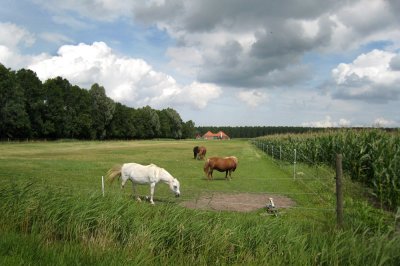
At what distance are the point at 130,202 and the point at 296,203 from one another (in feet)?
23.4

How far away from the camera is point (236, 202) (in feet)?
42.7

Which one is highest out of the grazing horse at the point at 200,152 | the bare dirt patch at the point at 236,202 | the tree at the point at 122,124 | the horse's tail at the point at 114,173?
the tree at the point at 122,124

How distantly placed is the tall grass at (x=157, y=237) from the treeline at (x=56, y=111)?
60028 mm

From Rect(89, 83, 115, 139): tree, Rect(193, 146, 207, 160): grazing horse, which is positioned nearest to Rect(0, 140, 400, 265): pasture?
Rect(193, 146, 207, 160): grazing horse

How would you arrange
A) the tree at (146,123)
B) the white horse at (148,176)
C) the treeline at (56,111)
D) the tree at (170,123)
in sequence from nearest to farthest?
the white horse at (148,176) < the treeline at (56,111) < the tree at (146,123) < the tree at (170,123)

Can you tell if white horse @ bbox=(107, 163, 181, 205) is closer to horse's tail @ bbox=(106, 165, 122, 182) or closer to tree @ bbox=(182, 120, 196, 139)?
horse's tail @ bbox=(106, 165, 122, 182)

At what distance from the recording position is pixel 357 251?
5.49 m

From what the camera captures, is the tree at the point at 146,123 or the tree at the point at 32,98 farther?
the tree at the point at 146,123

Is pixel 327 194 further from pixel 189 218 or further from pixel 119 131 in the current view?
pixel 119 131

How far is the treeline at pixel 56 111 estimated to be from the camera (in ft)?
202

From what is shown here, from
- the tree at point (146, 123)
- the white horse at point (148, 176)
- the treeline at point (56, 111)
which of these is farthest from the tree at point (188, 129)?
the white horse at point (148, 176)

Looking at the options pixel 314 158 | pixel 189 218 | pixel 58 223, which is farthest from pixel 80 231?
pixel 314 158

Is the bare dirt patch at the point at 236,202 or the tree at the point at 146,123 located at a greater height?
the tree at the point at 146,123

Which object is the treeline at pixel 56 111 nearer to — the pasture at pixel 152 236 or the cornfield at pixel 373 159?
the cornfield at pixel 373 159
